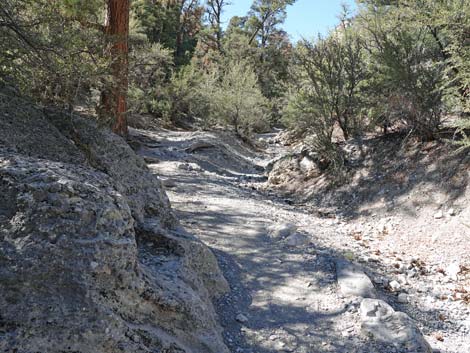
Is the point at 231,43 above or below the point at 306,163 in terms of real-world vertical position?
above

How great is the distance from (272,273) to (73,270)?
261 cm

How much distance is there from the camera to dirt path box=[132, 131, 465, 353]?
9.95 feet

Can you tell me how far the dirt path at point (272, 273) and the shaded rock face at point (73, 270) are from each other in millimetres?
549

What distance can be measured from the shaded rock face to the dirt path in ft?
1.80

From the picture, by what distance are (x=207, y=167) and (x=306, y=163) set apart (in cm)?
285

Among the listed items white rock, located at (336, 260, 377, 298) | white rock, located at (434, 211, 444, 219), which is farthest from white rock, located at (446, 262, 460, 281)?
white rock, located at (336, 260, 377, 298)

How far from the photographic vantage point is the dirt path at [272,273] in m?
3.03

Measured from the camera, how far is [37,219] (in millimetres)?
1778

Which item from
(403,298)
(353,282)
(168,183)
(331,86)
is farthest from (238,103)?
(353,282)

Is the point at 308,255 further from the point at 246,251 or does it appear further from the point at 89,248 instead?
the point at 89,248

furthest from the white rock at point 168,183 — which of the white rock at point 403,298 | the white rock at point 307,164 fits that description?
the white rock at point 403,298

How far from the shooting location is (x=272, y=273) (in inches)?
158

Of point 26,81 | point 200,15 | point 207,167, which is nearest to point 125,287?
point 26,81

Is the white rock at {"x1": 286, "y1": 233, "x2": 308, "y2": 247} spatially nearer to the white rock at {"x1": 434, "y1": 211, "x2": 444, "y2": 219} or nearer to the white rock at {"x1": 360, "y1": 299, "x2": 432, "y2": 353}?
the white rock at {"x1": 360, "y1": 299, "x2": 432, "y2": 353}
